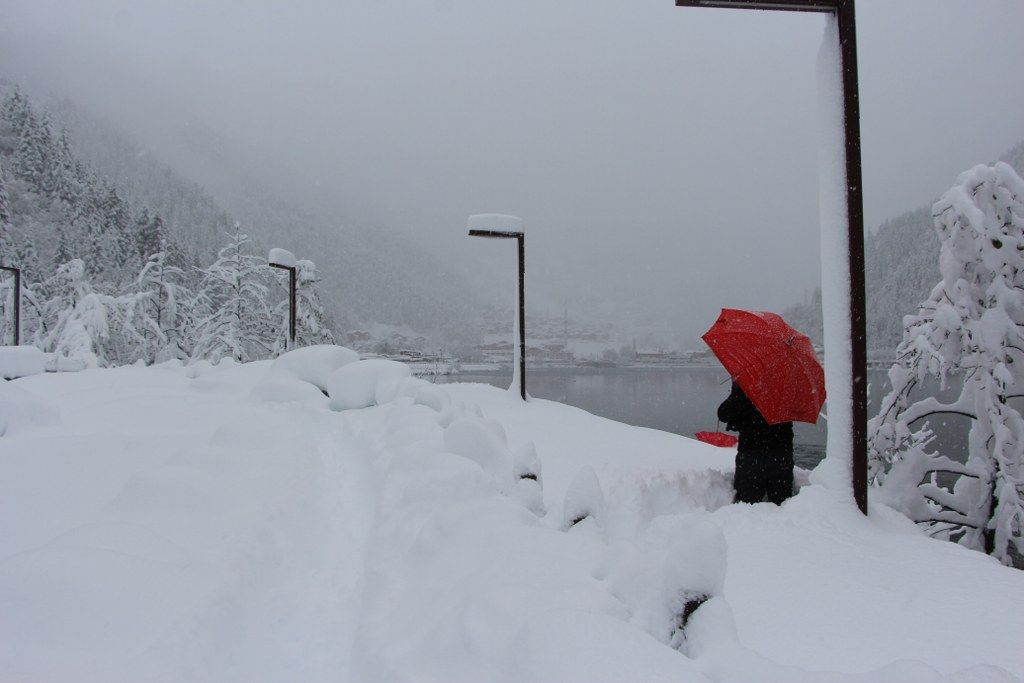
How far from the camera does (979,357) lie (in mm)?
6328

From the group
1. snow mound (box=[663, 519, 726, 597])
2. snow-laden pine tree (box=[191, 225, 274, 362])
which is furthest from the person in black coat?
snow-laden pine tree (box=[191, 225, 274, 362])

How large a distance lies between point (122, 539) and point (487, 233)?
1159cm

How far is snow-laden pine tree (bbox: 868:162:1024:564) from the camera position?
20.4 ft

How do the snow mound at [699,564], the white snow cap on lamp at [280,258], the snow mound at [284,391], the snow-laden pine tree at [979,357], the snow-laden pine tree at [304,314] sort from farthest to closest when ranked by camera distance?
the snow-laden pine tree at [304,314] < the white snow cap on lamp at [280,258] < the snow mound at [284,391] < the snow-laden pine tree at [979,357] < the snow mound at [699,564]

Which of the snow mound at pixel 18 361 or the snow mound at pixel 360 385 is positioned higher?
the snow mound at pixel 18 361

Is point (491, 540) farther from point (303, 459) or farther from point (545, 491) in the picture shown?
point (303, 459)

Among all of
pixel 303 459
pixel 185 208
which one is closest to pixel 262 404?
pixel 303 459

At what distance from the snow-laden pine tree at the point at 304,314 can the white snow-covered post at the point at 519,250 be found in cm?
1951

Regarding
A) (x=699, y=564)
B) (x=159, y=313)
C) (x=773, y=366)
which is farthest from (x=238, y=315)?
(x=699, y=564)

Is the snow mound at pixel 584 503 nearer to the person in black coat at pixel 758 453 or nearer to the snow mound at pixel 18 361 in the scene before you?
the person in black coat at pixel 758 453

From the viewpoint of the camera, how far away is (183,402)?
1015 cm

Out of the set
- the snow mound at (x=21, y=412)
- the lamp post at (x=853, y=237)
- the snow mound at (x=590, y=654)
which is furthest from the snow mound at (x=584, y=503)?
the snow mound at (x=21, y=412)

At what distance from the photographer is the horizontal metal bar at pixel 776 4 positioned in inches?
185

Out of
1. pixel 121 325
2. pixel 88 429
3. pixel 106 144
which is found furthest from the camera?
pixel 106 144
